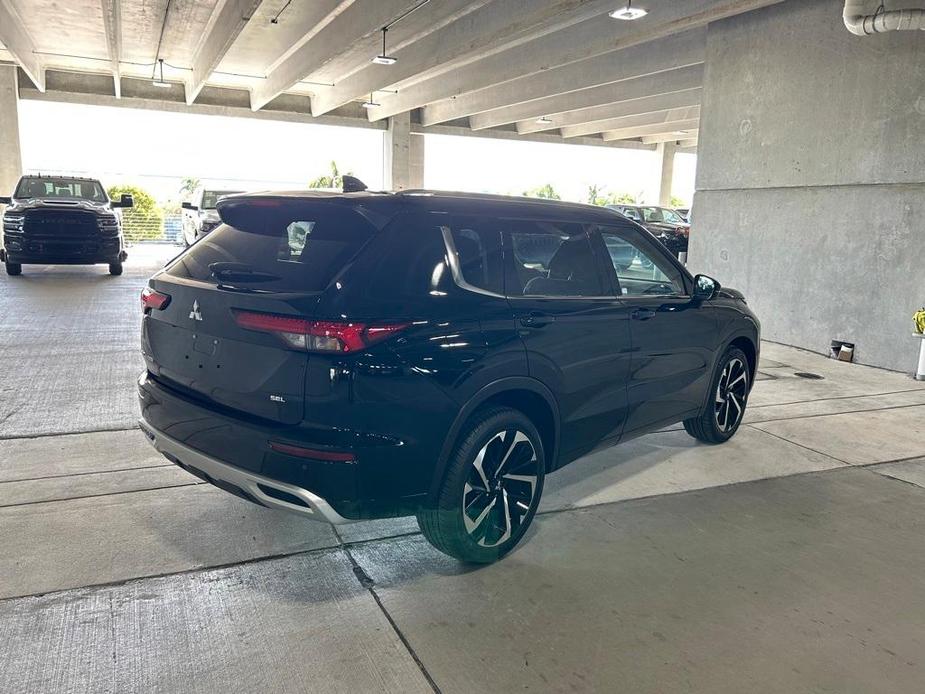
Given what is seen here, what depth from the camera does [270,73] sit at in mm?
20094

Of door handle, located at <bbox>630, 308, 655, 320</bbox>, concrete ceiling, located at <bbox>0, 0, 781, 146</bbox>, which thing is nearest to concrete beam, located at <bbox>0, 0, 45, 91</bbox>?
concrete ceiling, located at <bbox>0, 0, 781, 146</bbox>

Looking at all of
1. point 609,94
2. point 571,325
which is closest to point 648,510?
point 571,325

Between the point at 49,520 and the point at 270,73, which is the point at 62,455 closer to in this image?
the point at 49,520

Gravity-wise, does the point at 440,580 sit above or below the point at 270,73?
below

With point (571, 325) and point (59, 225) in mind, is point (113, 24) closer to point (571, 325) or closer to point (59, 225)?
point (59, 225)

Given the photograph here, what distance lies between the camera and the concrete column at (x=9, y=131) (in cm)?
2036

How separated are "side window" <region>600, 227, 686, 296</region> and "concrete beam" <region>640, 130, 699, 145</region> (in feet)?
80.6

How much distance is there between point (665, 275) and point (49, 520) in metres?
3.64

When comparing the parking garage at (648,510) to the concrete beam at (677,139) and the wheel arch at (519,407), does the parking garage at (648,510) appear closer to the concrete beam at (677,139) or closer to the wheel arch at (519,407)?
the wheel arch at (519,407)

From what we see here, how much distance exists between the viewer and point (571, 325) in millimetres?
3438

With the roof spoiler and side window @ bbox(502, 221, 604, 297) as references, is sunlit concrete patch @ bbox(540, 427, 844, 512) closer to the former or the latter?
side window @ bbox(502, 221, 604, 297)

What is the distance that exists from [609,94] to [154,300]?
18.2 meters

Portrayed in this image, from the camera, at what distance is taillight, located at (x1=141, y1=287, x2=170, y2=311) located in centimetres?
320

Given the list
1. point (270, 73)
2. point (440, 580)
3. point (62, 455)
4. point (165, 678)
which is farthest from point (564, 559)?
point (270, 73)
